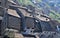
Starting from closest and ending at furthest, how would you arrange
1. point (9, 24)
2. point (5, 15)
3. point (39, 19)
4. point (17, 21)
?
point (5, 15) → point (9, 24) → point (17, 21) → point (39, 19)

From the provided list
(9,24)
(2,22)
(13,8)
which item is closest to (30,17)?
(13,8)

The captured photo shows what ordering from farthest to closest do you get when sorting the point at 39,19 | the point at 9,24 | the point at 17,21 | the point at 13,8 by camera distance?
the point at 39,19 < the point at 13,8 < the point at 17,21 < the point at 9,24

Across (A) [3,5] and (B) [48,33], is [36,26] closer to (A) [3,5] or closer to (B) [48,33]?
(B) [48,33]

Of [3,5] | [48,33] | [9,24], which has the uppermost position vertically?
[3,5]

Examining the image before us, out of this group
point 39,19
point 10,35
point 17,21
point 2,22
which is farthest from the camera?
point 39,19

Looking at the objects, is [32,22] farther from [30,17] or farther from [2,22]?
[2,22]

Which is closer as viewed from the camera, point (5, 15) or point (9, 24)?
point (5, 15)

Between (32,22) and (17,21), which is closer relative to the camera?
(17,21)

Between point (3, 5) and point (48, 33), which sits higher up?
point (3, 5)

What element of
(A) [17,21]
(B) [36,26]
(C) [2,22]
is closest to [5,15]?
(C) [2,22]
